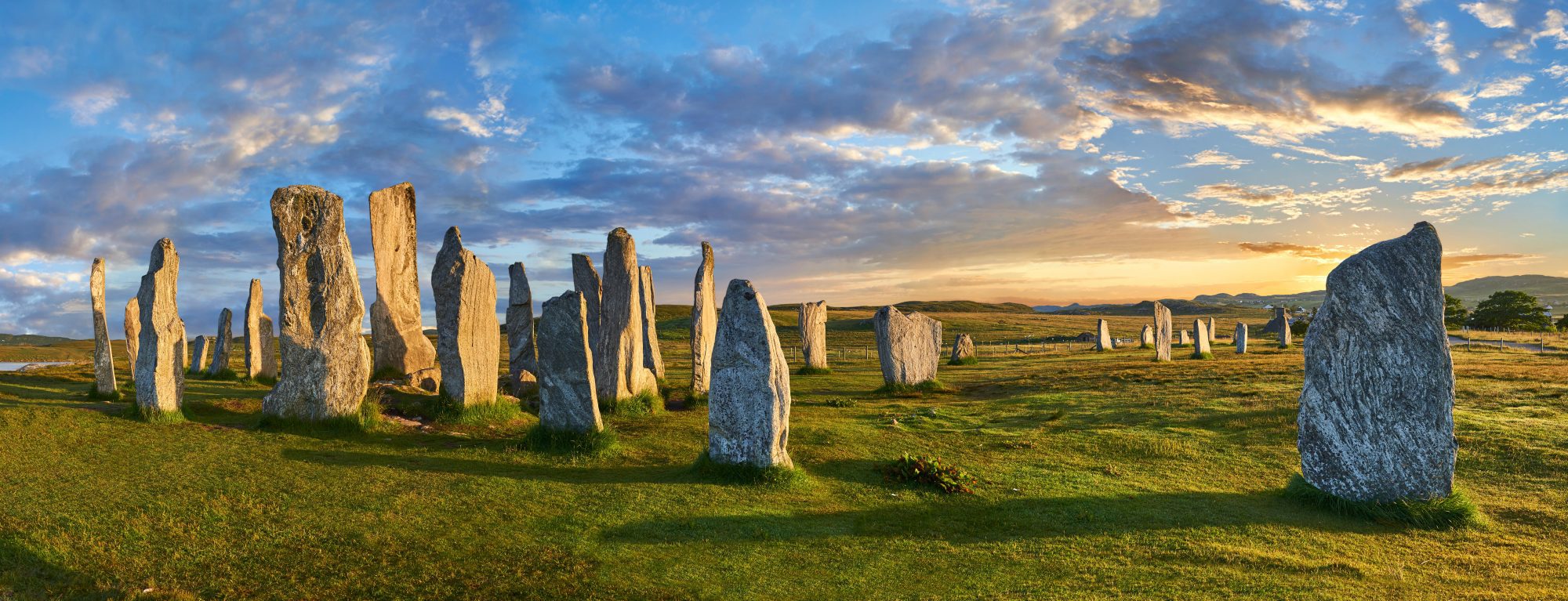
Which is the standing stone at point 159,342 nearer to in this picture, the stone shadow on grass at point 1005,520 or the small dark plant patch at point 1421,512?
the stone shadow on grass at point 1005,520

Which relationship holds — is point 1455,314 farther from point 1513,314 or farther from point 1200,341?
point 1200,341

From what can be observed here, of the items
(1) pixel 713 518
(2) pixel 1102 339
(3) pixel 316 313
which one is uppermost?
(3) pixel 316 313

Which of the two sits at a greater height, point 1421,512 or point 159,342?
point 159,342

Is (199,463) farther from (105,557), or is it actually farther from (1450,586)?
(1450,586)

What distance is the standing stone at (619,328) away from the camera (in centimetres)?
1922

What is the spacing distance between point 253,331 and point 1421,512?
3231cm

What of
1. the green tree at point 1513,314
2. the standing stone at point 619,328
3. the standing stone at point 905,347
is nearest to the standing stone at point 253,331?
the standing stone at point 619,328

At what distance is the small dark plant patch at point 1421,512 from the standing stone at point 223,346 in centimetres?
3396

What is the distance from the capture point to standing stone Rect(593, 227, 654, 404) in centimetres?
1922

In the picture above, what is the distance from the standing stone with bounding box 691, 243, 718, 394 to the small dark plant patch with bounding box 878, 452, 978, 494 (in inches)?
389

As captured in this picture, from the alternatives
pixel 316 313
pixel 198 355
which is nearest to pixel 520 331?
pixel 316 313

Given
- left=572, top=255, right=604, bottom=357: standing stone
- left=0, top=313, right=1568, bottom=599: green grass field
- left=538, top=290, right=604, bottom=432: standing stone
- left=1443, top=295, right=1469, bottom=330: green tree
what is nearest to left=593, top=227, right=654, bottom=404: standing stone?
left=572, top=255, right=604, bottom=357: standing stone

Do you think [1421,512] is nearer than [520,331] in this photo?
Yes

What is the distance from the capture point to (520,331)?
2153 centimetres
